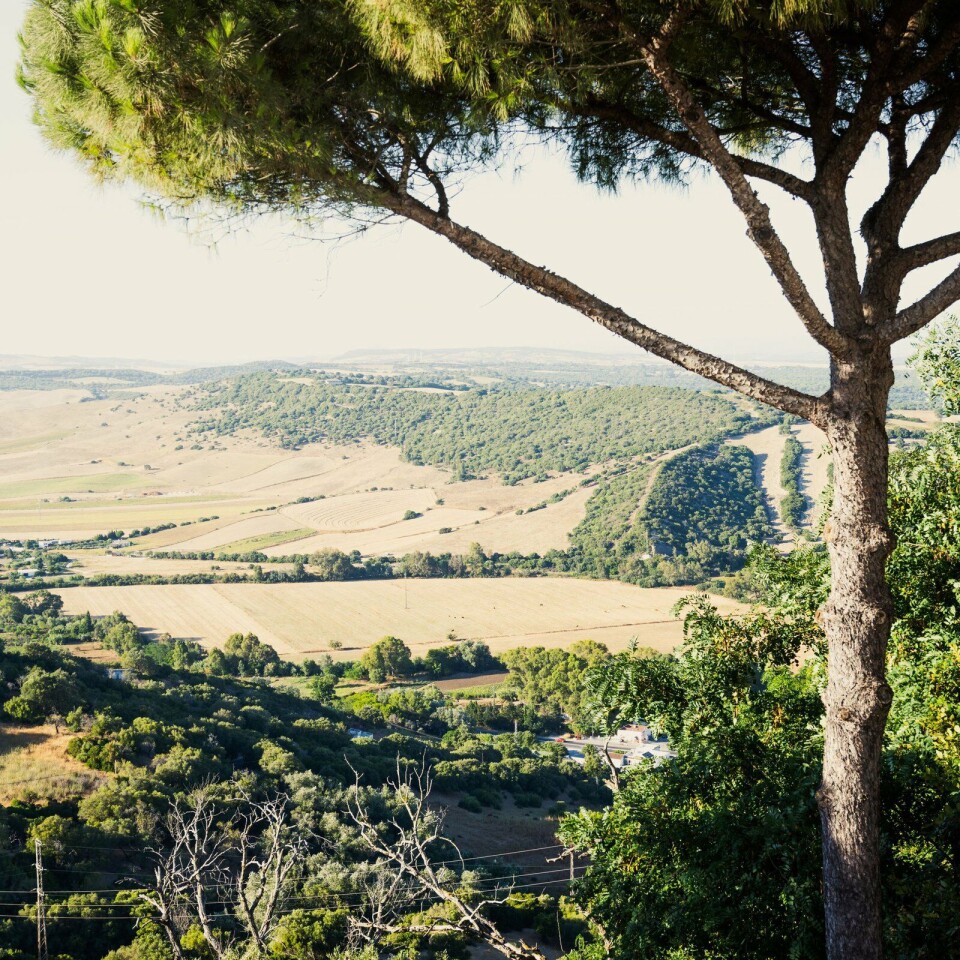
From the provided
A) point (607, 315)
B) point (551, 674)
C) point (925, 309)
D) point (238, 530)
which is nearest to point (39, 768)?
point (607, 315)

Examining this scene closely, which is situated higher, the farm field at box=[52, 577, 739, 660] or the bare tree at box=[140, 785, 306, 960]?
the bare tree at box=[140, 785, 306, 960]

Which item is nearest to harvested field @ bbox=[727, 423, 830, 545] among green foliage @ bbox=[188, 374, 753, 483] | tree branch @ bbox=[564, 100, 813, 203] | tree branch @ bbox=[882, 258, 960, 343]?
green foliage @ bbox=[188, 374, 753, 483]

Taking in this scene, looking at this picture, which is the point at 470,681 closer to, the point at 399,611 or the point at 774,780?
the point at 399,611

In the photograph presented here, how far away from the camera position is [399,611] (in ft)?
141

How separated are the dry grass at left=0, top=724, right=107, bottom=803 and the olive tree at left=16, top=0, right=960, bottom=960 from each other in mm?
A: 12931

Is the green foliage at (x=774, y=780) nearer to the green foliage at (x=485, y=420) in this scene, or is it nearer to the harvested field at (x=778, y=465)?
the harvested field at (x=778, y=465)

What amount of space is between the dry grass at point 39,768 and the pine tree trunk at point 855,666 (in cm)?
1356

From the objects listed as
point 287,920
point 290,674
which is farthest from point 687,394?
point 287,920

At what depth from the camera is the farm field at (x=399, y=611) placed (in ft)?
124

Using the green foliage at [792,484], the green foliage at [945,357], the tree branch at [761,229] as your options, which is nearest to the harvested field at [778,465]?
the green foliage at [792,484]

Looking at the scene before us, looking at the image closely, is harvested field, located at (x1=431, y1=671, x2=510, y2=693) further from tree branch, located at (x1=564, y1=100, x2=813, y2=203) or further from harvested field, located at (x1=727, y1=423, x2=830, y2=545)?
tree branch, located at (x1=564, y1=100, x2=813, y2=203)

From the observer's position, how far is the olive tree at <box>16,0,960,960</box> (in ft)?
9.45

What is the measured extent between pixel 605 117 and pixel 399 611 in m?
40.2

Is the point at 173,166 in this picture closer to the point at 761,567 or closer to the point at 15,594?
the point at 761,567
